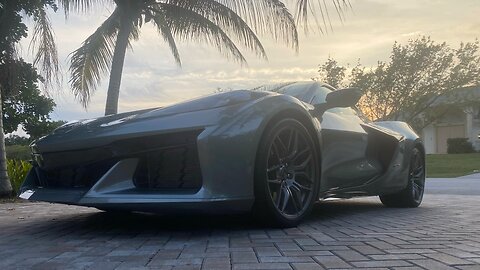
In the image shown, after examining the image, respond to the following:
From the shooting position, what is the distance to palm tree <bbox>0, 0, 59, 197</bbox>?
300 inches

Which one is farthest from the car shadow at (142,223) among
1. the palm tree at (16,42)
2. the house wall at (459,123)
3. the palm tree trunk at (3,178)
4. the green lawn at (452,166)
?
the house wall at (459,123)

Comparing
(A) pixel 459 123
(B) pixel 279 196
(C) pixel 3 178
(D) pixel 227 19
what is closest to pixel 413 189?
(B) pixel 279 196

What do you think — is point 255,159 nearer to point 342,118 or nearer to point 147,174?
point 147,174

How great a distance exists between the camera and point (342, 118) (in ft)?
15.2

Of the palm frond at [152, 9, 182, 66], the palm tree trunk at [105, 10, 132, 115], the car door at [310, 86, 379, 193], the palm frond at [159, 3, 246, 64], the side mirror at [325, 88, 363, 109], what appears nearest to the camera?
the car door at [310, 86, 379, 193]

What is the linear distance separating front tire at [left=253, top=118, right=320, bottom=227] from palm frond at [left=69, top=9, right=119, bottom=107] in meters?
8.15

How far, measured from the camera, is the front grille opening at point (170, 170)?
3.29m

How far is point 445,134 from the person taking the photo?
43.2m

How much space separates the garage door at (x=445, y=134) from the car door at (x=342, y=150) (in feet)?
133

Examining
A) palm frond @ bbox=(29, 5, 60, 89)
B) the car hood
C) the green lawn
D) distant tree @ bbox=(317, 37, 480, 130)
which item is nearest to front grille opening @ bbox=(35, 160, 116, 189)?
the car hood

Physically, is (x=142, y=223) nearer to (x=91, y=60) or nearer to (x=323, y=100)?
(x=323, y=100)

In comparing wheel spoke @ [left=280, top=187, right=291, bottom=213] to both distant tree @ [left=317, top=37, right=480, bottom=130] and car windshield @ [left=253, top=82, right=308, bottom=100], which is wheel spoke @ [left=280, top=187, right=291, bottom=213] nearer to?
car windshield @ [left=253, top=82, right=308, bottom=100]

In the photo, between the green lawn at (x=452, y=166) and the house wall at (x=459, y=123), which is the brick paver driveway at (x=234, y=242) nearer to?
the green lawn at (x=452, y=166)

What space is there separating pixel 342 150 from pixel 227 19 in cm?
631
